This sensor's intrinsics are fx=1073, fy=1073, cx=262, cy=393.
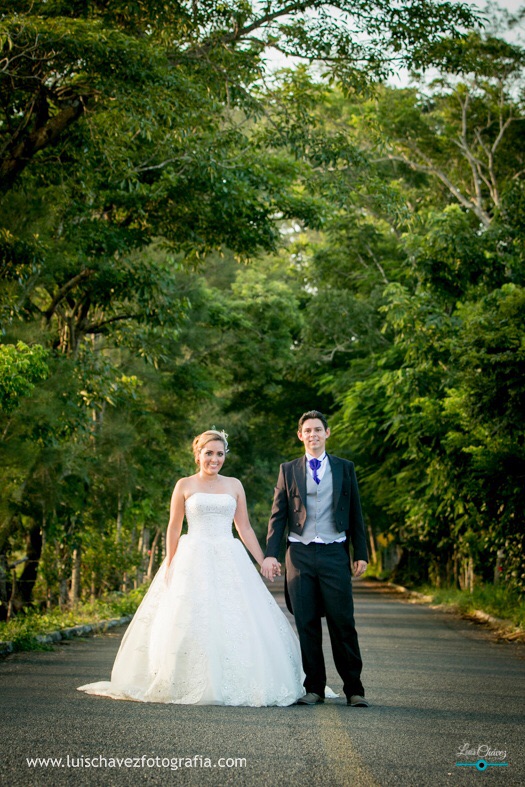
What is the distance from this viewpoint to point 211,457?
30.1ft

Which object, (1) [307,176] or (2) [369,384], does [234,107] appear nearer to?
(1) [307,176]

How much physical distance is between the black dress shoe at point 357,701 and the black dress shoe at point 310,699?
31cm

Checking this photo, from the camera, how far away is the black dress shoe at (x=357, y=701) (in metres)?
7.87

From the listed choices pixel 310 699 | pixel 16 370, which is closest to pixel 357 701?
pixel 310 699

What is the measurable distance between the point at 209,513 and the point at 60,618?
869cm

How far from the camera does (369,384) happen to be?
2784cm

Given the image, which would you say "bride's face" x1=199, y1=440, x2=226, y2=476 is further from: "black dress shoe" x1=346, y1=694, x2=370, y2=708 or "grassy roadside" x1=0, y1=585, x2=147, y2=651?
"grassy roadside" x1=0, y1=585, x2=147, y2=651

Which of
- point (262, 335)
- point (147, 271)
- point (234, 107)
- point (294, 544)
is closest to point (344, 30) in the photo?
point (234, 107)

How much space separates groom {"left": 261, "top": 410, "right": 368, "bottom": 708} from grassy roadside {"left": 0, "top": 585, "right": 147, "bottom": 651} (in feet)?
19.1

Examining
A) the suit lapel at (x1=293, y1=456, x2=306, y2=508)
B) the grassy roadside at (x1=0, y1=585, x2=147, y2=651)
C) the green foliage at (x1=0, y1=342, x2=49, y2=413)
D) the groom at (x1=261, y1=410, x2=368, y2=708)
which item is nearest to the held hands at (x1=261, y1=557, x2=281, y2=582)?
the groom at (x1=261, y1=410, x2=368, y2=708)

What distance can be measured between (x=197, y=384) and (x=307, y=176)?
35.6 ft

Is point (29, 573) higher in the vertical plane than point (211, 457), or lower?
lower

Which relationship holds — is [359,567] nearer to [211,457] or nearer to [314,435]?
[314,435]


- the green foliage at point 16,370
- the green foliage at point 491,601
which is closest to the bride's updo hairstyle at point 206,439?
the green foliage at point 16,370
